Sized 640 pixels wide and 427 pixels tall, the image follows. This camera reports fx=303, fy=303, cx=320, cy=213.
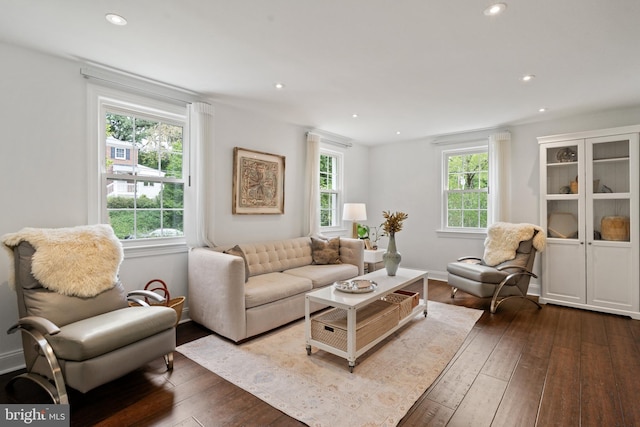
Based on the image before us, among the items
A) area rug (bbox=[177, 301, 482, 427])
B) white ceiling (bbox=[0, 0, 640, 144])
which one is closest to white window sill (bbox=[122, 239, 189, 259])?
area rug (bbox=[177, 301, 482, 427])

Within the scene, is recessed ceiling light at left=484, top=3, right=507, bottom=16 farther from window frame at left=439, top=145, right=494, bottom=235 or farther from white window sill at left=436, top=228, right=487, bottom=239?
white window sill at left=436, top=228, right=487, bottom=239

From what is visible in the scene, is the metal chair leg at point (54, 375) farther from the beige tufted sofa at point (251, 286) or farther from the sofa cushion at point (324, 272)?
the sofa cushion at point (324, 272)

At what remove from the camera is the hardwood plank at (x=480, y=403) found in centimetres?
183

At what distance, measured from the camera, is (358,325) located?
2.54 metres

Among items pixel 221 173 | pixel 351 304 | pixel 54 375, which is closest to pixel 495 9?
pixel 351 304

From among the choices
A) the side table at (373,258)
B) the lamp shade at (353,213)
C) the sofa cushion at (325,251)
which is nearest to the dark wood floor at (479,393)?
the sofa cushion at (325,251)

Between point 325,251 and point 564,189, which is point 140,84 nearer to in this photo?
point 325,251

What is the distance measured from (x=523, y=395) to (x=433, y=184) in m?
3.96

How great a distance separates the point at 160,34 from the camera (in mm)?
2271

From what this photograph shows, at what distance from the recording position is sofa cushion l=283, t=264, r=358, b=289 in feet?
12.2

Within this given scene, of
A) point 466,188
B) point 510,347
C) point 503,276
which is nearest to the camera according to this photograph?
point 510,347

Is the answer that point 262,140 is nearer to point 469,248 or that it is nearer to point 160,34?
point 160,34

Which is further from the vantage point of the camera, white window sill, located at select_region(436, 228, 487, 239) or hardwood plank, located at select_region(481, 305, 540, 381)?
white window sill, located at select_region(436, 228, 487, 239)
